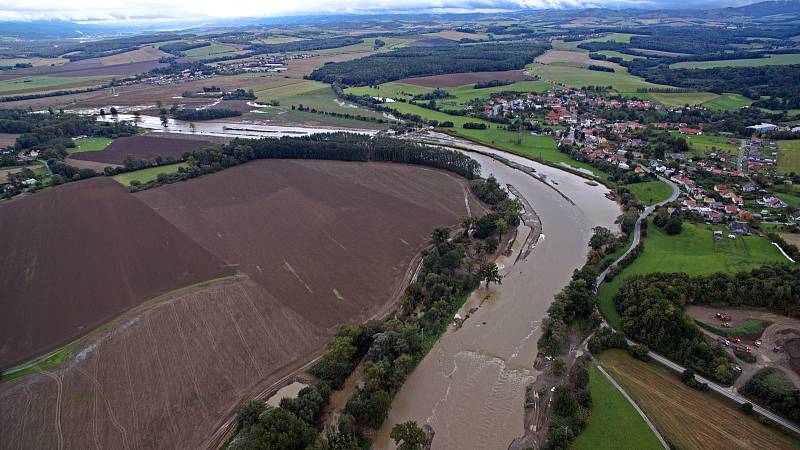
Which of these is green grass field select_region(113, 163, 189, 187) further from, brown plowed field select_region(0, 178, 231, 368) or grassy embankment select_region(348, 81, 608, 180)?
grassy embankment select_region(348, 81, 608, 180)

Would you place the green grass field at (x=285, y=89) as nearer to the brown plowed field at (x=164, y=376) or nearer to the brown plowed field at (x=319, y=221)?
the brown plowed field at (x=319, y=221)

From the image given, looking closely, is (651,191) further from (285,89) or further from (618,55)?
(618,55)

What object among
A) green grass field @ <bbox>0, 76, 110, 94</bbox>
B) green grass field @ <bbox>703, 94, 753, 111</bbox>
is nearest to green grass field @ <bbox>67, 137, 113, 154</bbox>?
green grass field @ <bbox>0, 76, 110, 94</bbox>

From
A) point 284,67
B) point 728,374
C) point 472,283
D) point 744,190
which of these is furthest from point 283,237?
point 284,67

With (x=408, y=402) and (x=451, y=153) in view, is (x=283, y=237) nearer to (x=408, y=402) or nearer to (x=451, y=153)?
(x=408, y=402)

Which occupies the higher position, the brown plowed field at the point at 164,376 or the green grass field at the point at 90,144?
the green grass field at the point at 90,144

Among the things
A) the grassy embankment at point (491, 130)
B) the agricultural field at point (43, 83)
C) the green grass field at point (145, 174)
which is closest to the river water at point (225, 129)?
the grassy embankment at point (491, 130)

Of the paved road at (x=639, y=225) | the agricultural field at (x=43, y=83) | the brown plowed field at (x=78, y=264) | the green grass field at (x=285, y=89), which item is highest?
the agricultural field at (x=43, y=83)
